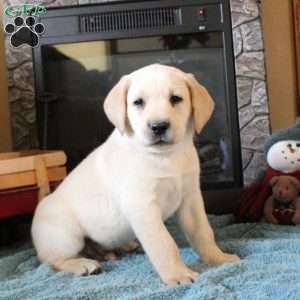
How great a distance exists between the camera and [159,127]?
47.9 inches

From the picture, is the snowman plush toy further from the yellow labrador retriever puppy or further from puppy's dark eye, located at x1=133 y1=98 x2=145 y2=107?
puppy's dark eye, located at x1=133 y1=98 x2=145 y2=107

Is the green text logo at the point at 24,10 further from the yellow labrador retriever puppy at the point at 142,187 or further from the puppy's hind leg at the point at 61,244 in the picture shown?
the puppy's hind leg at the point at 61,244

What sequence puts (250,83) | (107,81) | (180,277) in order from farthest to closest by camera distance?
(107,81)
(250,83)
(180,277)

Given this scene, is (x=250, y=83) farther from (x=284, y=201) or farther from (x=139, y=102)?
(x=139, y=102)

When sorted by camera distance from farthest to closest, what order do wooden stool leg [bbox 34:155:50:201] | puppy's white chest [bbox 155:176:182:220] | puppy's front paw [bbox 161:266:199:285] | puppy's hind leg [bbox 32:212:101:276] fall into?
wooden stool leg [bbox 34:155:50:201]
puppy's hind leg [bbox 32:212:101:276]
puppy's white chest [bbox 155:176:182:220]
puppy's front paw [bbox 161:266:199:285]

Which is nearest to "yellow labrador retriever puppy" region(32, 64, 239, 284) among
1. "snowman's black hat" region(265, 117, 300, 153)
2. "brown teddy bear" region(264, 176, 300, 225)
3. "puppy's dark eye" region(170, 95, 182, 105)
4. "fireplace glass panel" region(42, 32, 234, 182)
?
"puppy's dark eye" region(170, 95, 182, 105)

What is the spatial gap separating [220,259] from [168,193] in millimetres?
210

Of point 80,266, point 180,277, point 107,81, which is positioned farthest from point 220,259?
point 107,81

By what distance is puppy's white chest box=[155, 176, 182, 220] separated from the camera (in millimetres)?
1288

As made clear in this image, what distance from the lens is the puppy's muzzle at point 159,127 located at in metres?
1.21

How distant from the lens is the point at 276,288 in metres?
1.09

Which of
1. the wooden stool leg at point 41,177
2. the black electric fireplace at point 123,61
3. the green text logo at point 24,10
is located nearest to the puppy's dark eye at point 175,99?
the wooden stool leg at point 41,177

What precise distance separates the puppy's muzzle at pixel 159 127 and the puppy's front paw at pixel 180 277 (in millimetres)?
308

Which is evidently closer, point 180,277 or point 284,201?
point 180,277
